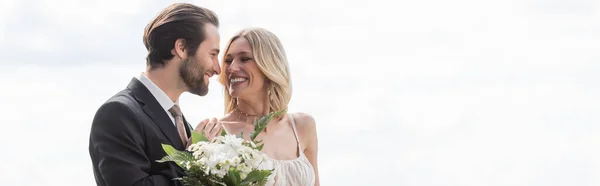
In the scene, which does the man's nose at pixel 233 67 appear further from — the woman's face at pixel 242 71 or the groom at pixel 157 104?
the groom at pixel 157 104

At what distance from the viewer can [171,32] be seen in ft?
20.1

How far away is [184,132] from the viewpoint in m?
6.22

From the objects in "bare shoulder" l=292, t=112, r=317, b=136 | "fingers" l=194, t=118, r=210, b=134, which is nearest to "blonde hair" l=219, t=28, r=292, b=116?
"bare shoulder" l=292, t=112, r=317, b=136

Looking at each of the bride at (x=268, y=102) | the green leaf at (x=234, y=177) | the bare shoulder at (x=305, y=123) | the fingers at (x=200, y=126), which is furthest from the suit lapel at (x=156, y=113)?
the bare shoulder at (x=305, y=123)

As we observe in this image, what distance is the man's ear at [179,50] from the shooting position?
19.9 ft

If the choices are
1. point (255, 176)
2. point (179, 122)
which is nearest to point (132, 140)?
point (179, 122)

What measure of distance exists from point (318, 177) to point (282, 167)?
18.6 inches

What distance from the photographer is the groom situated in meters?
5.68

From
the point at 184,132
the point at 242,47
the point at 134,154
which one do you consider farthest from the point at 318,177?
the point at 134,154

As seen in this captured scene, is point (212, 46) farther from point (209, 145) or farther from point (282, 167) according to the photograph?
point (282, 167)

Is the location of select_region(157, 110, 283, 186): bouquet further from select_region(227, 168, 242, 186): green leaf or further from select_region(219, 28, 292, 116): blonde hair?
select_region(219, 28, 292, 116): blonde hair

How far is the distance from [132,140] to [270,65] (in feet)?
6.74

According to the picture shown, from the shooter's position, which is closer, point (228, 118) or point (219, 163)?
point (219, 163)

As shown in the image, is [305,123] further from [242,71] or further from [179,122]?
→ [179,122]
